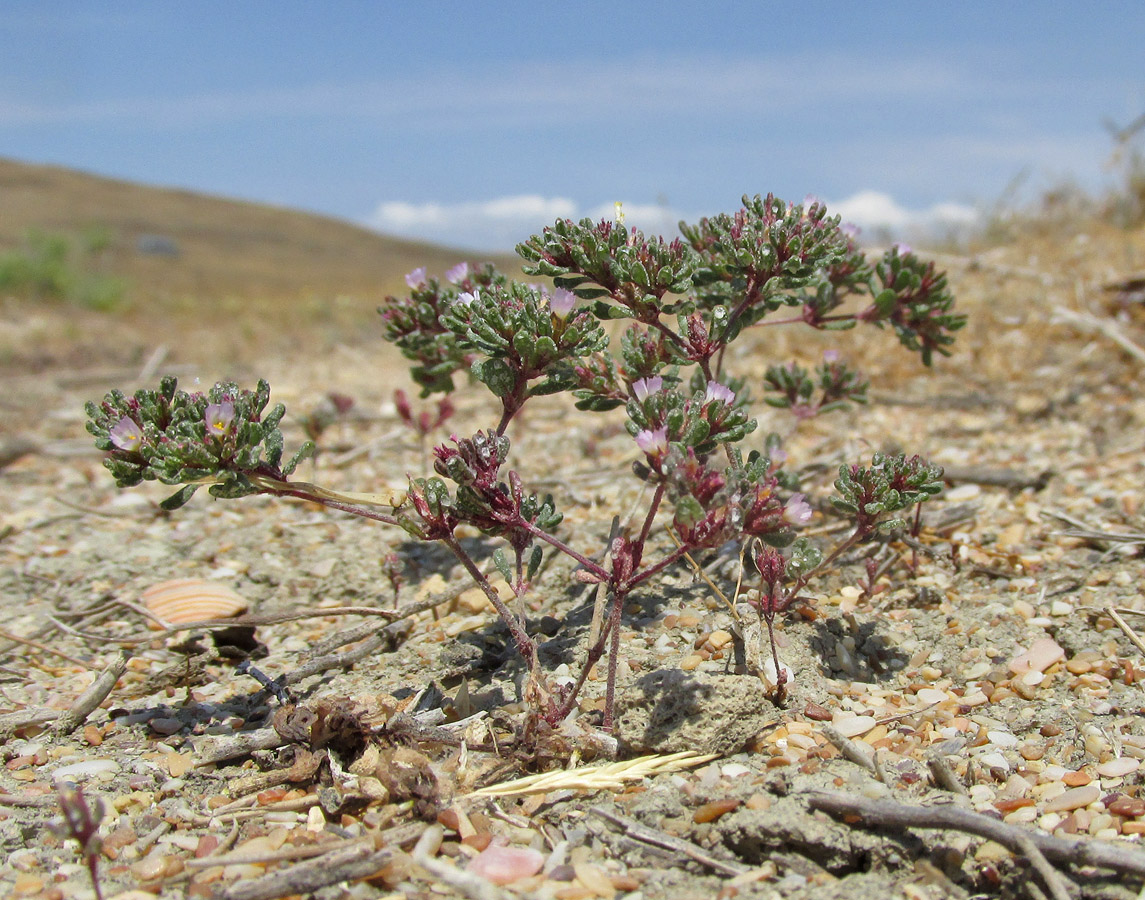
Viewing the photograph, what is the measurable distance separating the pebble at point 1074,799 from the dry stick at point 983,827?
0.48ft

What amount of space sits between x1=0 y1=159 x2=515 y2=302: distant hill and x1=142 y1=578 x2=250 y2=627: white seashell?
58.6m

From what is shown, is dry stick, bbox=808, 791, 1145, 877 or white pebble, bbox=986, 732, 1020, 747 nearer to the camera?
dry stick, bbox=808, 791, 1145, 877

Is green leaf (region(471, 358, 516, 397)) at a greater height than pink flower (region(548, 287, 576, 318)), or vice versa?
pink flower (region(548, 287, 576, 318))

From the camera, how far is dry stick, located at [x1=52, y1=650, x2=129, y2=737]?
7.72 ft

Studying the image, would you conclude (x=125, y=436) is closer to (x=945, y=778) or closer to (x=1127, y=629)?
(x=945, y=778)

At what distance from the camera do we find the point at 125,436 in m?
2.06

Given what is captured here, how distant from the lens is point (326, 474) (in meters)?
4.64

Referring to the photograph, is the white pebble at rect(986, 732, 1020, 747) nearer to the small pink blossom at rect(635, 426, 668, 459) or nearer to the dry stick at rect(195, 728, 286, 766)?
the small pink blossom at rect(635, 426, 668, 459)

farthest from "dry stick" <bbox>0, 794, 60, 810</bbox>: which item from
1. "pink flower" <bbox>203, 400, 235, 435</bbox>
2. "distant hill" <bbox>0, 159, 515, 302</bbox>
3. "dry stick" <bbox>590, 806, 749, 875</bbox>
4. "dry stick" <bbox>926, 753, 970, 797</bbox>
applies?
"distant hill" <bbox>0, 159, 515, 302</bbox>

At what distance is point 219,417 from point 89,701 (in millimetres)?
985

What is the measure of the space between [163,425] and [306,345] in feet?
23.9

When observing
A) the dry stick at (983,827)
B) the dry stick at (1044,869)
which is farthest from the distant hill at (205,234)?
the dry stick at (1044,869)

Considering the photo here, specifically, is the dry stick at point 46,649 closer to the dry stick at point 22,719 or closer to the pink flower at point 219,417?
the dry stick at point 22,719

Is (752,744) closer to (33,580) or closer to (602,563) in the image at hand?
(602,563)
